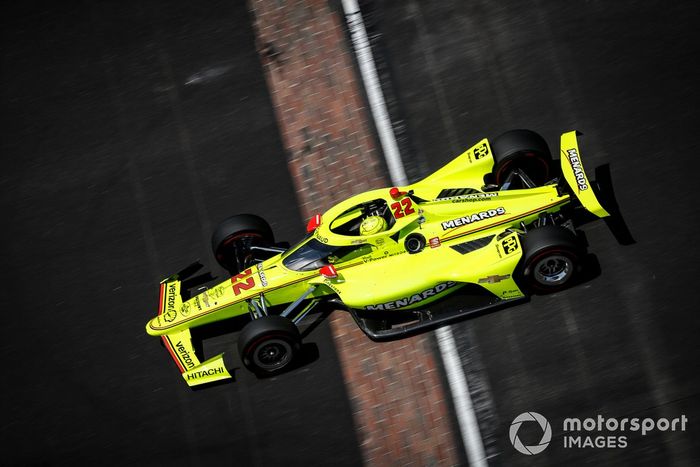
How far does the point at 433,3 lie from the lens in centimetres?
1528

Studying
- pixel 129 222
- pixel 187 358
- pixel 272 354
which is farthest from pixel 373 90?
pixel 187 358

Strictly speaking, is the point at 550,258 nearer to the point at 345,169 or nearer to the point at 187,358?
the point at 345,169

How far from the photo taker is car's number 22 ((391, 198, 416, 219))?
11.4m

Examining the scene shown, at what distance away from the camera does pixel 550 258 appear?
10977 millimetres

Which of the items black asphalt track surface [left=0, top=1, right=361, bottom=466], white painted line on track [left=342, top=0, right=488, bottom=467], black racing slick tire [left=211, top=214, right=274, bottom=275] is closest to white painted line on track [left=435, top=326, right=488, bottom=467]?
white painted line on track [left=342, top=0, right=488, bottom=467]

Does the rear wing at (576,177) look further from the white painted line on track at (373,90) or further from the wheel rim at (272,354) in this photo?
the wheel rim at (272,354)

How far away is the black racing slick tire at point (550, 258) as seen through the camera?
10.8 meters

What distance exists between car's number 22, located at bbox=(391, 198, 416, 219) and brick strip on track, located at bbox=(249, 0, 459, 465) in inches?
78.2

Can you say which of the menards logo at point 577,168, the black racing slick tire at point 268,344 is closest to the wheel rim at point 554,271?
the menards logo at point 577,168

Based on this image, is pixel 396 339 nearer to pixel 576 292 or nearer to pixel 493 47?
pixel 576 292

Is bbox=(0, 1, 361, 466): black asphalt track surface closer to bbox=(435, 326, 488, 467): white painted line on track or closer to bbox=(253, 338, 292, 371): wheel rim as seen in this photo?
bbox=(253, 338, 292, 371): wheel rim

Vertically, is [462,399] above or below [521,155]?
below

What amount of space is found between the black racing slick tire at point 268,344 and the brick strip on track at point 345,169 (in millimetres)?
934

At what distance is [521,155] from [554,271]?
1.95 meters
